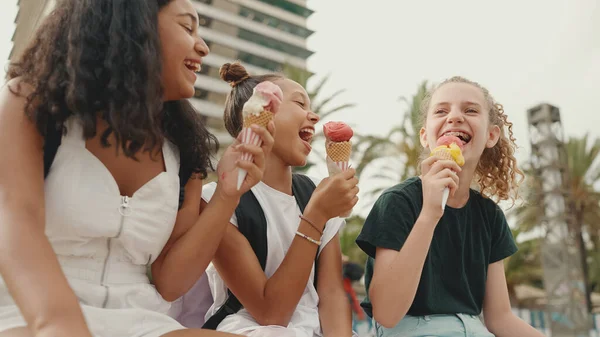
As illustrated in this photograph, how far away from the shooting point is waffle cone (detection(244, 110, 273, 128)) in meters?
1.84

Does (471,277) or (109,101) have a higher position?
(109,101)

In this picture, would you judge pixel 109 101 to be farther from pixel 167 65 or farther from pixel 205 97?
pixel 205 97

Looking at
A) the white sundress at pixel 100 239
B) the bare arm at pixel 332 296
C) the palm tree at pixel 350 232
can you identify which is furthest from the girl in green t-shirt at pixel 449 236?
the palm tree at pixel 350 232

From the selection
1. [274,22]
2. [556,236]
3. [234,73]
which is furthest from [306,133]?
[274,22]

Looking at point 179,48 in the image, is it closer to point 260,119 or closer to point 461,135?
point 260,119

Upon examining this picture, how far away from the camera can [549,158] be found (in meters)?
15.7

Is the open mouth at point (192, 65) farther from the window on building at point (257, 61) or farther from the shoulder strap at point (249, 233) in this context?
the window on building at point (257, 61)

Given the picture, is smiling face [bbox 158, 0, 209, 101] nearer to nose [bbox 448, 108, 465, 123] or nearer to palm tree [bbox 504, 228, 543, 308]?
nose [bbox 448, 108, 465, 123]

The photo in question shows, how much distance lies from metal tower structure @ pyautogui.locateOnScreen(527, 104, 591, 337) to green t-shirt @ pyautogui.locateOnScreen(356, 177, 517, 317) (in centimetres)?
1437

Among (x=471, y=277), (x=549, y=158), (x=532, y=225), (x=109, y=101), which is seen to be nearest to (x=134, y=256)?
(x=109, y=101)

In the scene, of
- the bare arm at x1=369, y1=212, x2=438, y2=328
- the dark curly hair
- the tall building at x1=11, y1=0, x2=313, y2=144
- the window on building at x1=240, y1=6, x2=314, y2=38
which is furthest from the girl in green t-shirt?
the window on building at x1=240, y1=6, x2=314, y2=38

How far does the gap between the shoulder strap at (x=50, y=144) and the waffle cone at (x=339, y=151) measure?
106 centimetres

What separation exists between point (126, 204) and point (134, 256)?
169 millimetres

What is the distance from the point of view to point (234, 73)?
255 centimetres
